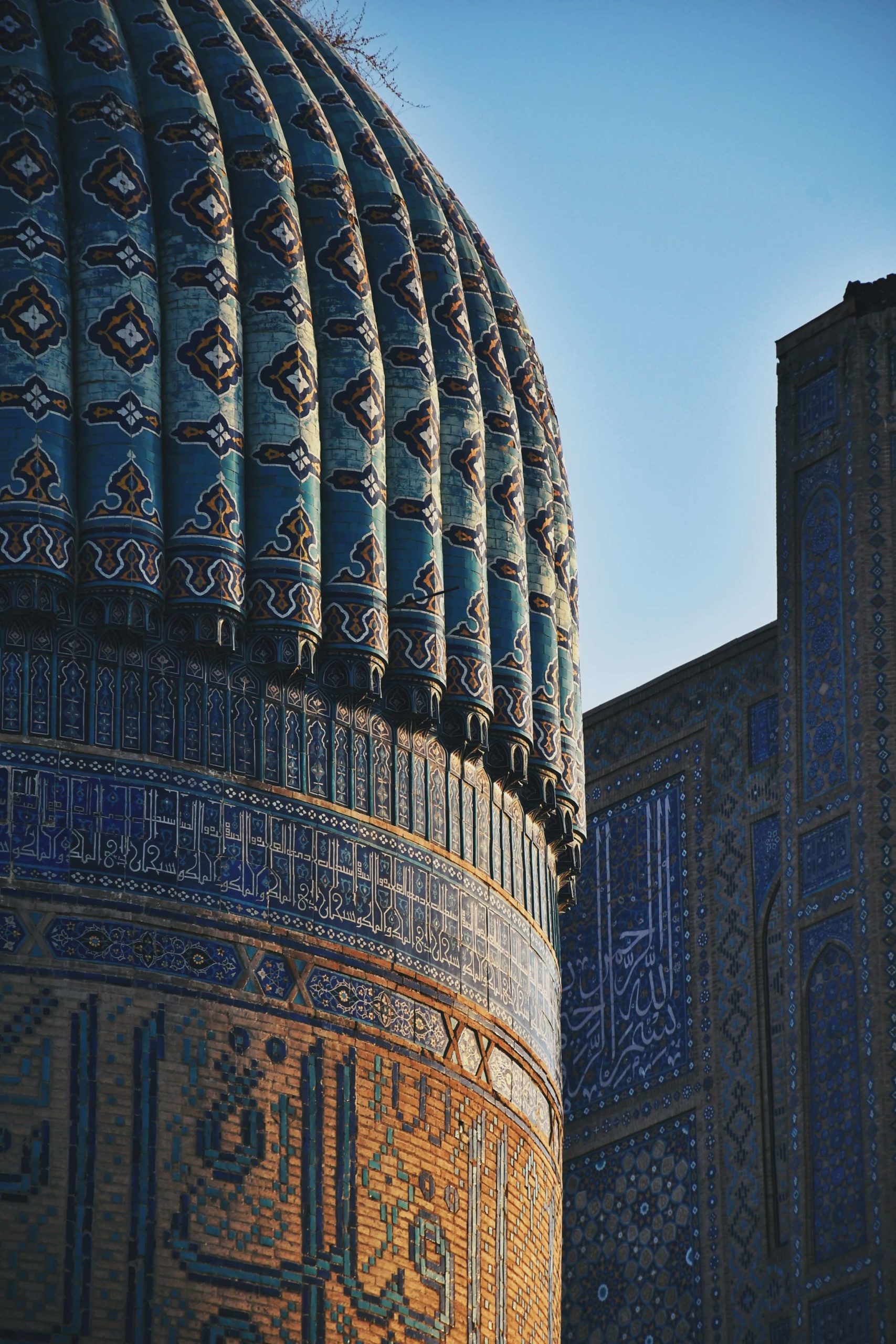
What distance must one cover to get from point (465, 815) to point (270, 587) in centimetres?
70

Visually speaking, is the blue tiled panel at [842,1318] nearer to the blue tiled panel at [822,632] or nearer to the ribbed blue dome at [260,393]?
the blue tiled panel at [822,632]

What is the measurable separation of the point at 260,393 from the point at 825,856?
2964mm

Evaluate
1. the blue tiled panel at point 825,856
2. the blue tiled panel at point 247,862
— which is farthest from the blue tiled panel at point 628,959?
the blue tiled panel at point 247,862

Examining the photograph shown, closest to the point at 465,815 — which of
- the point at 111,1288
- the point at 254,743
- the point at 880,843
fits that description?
the point at 254,743

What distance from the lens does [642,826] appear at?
11.5 m

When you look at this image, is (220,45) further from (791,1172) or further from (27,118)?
(791,1172)

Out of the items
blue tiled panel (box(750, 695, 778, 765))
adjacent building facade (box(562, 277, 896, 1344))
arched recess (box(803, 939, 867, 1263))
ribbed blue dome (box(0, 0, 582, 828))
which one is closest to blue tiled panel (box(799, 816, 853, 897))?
adjacent building facade (box(562, 277, 896, 1344))

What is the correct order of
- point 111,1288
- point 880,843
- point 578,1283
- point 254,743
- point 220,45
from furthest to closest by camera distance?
point 578,1283, point 880,843, point 220,45, point 254,743, point 111,1288

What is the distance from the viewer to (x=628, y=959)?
11.3 meters

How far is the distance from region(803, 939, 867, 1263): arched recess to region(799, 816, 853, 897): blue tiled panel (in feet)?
0.59

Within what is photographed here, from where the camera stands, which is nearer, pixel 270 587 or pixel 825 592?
pixel 270 587

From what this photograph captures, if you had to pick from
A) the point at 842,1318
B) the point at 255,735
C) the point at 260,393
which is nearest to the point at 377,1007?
the point at 255,735

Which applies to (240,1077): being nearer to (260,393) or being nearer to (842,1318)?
(260,393)

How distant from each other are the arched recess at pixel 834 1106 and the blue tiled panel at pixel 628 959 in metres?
0.79
